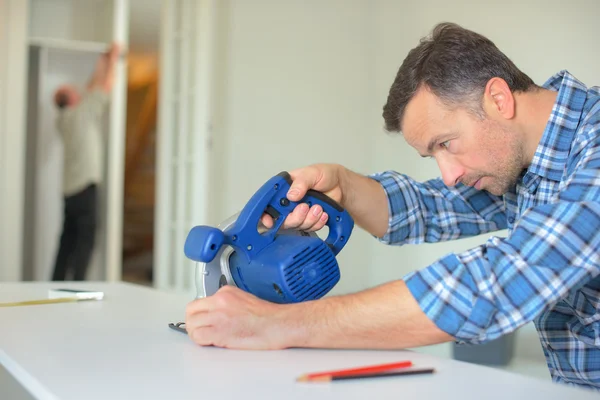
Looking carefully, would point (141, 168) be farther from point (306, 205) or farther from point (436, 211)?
Result: point (306, 205)

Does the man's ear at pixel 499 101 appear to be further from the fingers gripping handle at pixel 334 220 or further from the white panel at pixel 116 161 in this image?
the white panel at pixel 116 161

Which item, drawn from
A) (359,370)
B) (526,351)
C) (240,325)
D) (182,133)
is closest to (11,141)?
(182,133)

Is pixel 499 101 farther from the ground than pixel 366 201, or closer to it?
farther from the ground

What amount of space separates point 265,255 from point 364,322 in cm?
26

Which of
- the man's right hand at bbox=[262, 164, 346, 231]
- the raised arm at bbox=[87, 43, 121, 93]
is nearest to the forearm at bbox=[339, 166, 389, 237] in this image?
the man's right hand at bbox=[262, 164, 346, 231]

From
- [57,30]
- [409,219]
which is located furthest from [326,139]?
[409,219]

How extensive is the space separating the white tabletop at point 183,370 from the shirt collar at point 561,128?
508mm

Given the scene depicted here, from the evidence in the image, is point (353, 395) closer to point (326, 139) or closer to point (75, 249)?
point (326, 139)

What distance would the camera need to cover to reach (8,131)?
4301 millimetres

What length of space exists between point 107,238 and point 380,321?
14.7 feet

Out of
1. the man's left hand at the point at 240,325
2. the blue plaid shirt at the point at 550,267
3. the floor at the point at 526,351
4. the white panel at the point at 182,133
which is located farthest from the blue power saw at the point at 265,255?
the white panel at the point at 182,133

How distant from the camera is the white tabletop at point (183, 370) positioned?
77cm

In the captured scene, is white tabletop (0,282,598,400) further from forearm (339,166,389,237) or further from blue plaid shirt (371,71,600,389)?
forearm (339,166,389,237)

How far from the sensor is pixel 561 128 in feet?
4.13
